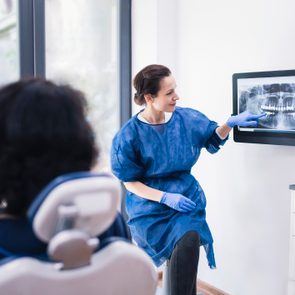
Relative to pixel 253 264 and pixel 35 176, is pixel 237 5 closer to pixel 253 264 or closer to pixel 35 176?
pixel 253 264

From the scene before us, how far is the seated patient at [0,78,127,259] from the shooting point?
85cm

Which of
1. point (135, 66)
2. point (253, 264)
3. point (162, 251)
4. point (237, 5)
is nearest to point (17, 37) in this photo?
point (135, 66)

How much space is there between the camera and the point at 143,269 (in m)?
0.92

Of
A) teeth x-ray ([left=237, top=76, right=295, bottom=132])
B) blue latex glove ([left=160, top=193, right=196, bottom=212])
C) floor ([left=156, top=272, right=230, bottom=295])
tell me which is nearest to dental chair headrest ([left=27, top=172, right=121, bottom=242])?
blue latex glove ([left=160, top=193, right=196, bottom=212])

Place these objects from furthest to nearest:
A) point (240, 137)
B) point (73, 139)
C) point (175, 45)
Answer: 1. point (175, 45)
2. point (240, 137)
3. point (73, 139)

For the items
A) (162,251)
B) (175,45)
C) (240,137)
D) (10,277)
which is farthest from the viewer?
(175,45)

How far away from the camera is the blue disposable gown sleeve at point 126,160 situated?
2.05 metres

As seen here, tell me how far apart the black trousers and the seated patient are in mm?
1148

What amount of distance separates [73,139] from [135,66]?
202cm

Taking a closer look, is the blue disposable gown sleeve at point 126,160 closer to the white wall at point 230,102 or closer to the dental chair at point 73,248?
the white wall at point 230,102

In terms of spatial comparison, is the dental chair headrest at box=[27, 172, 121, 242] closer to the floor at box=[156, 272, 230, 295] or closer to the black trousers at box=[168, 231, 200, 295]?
the black trousers at box=[168, 231, 200, 295]

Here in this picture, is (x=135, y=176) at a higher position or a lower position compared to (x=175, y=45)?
lower

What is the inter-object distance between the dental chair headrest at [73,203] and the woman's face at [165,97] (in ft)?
4.22

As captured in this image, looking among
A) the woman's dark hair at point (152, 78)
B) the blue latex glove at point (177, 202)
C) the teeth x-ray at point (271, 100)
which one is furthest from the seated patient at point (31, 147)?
the teeth x-ray at point (271, 100)
